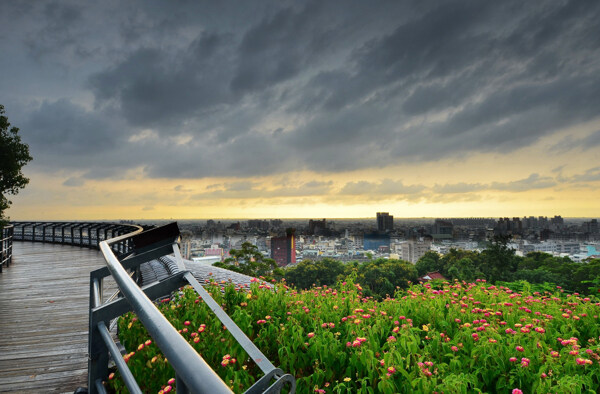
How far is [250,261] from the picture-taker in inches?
930

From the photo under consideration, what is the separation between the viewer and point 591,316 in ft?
14.3

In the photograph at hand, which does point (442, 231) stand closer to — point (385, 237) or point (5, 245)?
point (385, 237)

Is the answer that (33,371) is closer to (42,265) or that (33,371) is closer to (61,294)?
(61,294)

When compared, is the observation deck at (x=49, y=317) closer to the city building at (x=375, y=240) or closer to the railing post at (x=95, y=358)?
the railing post at (x=95, y=358)

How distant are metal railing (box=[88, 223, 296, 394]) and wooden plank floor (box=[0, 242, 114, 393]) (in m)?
1.57

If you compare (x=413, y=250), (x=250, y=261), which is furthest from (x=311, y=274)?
(x=413, y=250)

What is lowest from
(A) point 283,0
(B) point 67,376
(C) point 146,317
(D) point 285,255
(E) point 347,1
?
(D) point 285,255

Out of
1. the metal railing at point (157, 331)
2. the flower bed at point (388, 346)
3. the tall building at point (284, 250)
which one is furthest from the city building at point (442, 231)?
the metal railing at point (157, 331)

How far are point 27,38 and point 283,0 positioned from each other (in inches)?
492

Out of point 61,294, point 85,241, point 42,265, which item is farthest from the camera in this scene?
point 85,241

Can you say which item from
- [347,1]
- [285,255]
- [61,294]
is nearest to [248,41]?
[347,1]

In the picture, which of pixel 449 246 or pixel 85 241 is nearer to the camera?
pixel 85 241

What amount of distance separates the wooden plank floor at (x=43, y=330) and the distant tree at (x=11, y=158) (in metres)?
5.31

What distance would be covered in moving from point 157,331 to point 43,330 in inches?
197
